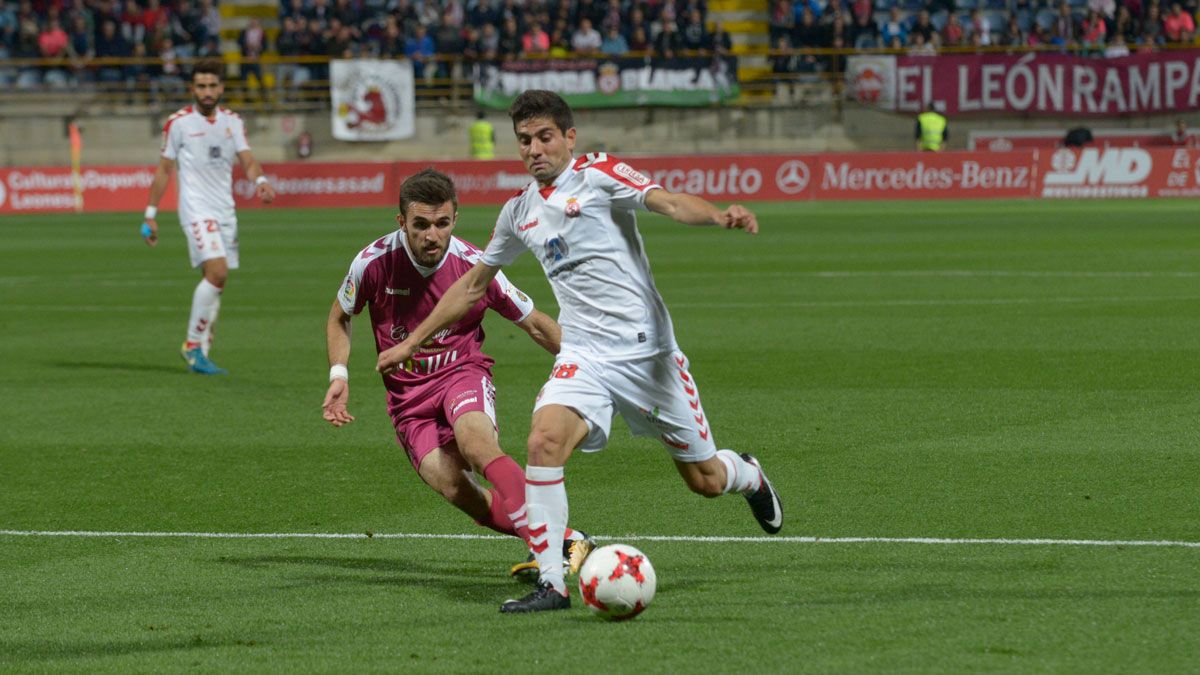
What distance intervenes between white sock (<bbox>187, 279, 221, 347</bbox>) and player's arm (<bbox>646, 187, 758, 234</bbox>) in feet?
26.9

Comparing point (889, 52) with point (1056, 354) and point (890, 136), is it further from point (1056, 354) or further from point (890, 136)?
point (1056, 354)

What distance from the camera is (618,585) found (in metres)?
5.72

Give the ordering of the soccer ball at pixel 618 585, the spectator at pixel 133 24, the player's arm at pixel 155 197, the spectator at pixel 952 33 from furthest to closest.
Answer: the spectator at pixel 133 24 < the spectator at pixel 952 33 < the player's arm at pixel 155 197 < the soccer ball at pixel 618 585

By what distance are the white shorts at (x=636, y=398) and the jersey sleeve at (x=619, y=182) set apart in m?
0.60

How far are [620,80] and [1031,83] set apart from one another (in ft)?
32.1

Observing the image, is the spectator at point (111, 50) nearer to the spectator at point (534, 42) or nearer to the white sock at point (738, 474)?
the spectator at point (534, 42)

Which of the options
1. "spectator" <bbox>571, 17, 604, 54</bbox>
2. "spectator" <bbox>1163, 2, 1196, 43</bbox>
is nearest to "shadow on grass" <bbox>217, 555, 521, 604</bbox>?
"spectator" <bbox>571, 17, 604, 54</bbox>

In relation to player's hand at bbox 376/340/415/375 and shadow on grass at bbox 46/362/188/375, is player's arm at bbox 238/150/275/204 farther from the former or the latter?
player's hand at bbox 376/340/415/375

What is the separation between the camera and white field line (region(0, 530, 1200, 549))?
6914mm

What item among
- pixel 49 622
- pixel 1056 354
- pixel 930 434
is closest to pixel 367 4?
pixel 1056 354

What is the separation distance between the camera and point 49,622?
6016 mm

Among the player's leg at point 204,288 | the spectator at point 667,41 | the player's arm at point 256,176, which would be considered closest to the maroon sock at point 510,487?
the player's arm at point 256,176

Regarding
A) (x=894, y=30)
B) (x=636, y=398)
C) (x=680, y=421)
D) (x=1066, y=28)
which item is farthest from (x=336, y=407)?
(x=1066, y=28)

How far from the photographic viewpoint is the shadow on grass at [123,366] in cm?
1394
